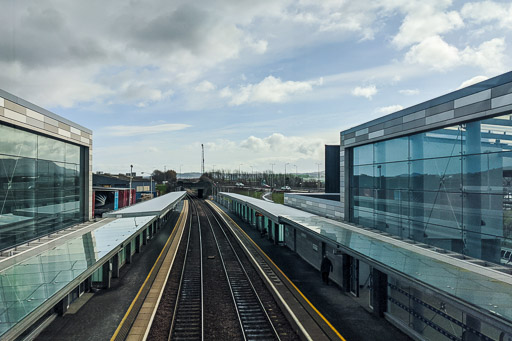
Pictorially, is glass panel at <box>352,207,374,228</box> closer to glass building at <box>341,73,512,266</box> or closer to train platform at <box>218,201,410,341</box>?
glass building at <box>341,73,512,266</box>

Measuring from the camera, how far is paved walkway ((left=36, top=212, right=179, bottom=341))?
32.7 ft

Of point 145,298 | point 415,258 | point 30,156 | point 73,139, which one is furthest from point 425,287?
point 73,139

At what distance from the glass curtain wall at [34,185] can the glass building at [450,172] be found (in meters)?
16.5

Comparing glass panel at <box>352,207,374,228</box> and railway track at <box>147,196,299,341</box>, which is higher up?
glass panel at <box>352,207,374,228</box>

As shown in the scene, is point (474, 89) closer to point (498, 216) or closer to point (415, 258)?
point (498, 216)

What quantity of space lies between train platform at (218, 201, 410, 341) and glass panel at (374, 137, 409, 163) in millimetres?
6795

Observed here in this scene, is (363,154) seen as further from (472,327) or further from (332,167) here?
(332,167)

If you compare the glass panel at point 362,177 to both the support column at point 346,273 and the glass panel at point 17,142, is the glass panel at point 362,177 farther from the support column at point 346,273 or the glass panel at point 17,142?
the glass panel at point 17,142

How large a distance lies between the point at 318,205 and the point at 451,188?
12.8 meters

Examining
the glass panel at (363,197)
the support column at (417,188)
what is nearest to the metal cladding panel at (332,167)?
the glass panel at (363,197)

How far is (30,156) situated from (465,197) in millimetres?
17730

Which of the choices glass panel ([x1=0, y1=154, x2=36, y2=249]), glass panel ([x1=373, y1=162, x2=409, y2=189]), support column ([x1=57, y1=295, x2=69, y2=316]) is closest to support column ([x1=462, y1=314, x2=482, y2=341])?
glass panel ([x1=373, y1=162, x2=409, y2=189])

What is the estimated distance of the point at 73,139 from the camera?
17.7 meters

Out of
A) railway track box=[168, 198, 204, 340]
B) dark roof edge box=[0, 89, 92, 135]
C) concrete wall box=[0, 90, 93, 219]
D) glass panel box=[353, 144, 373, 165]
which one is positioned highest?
dark roof edge box=[0, 89, 92, 135]
